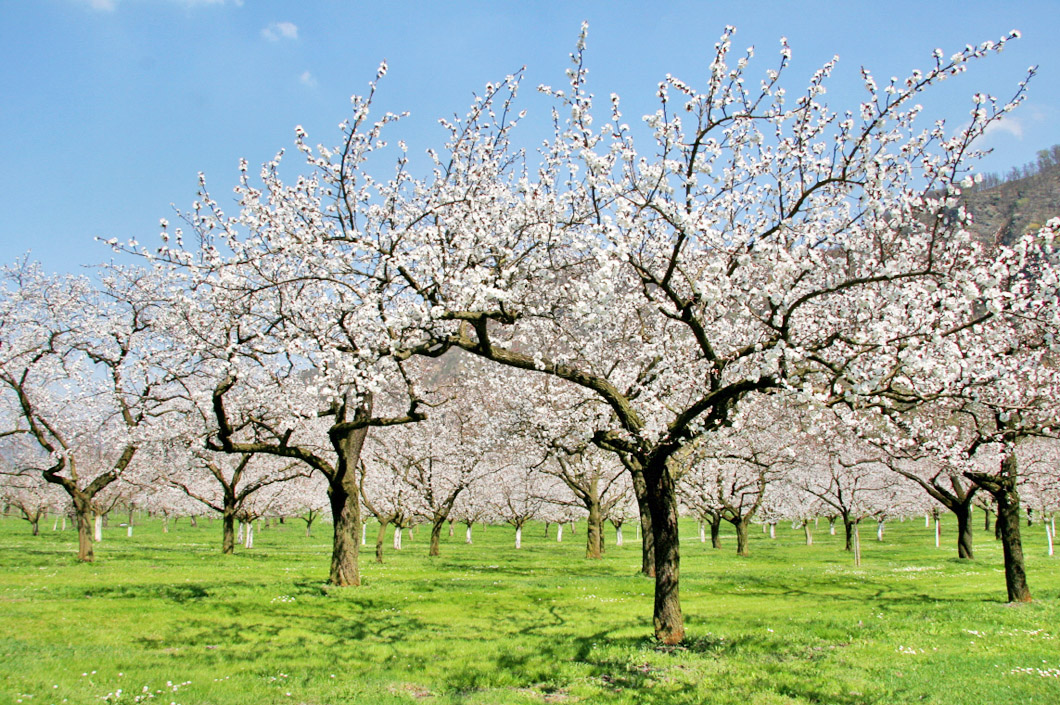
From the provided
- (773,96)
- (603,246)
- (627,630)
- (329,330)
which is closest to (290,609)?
(329,330)

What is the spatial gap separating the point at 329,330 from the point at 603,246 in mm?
8906

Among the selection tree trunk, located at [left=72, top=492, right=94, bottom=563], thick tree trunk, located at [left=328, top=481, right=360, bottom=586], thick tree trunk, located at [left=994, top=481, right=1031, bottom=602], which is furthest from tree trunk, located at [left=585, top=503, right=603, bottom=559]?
tree trunk, located at [left=72, top=492, right=94, bottom=563]

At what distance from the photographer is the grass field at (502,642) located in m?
9.12

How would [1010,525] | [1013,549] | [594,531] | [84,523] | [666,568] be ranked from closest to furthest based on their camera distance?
[666,568] → [1010,525] → [1013,549] → [84,523] → [594,531]

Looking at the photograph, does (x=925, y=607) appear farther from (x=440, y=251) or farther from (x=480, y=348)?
(x=440, y=251)

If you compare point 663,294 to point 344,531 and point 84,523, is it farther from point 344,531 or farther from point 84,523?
point 84,523

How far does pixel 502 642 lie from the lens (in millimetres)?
12977

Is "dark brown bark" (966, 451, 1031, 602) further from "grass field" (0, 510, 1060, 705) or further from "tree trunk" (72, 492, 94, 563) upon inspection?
"tree trunk" (72, 492, 94, 563)

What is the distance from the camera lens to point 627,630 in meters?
13.7

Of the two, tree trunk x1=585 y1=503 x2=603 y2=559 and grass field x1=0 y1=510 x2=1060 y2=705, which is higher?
grass field x1=0 y1=510 x2=1060 y2=705

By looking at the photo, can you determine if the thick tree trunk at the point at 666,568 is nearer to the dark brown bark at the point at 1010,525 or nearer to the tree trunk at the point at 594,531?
the dark brown bark at the point at 1010,525

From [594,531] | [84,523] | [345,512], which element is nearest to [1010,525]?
[345,512]

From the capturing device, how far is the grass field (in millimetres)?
9125

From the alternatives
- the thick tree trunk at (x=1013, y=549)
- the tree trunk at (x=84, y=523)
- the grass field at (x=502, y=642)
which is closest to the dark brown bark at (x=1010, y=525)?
the thick tree trunk at (x=1013, y=549)
